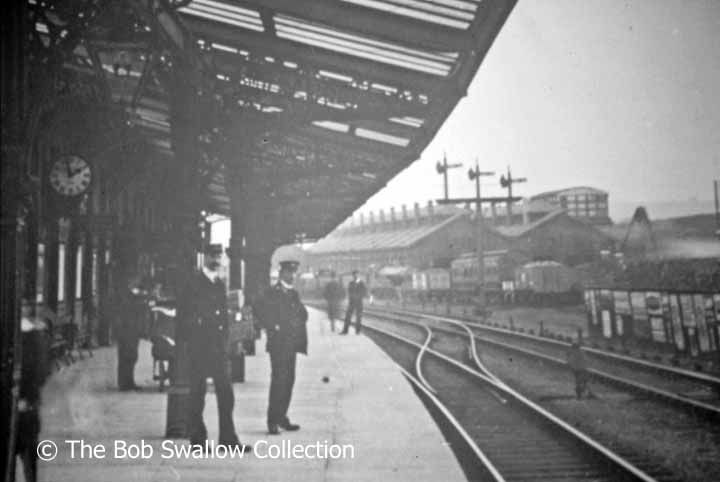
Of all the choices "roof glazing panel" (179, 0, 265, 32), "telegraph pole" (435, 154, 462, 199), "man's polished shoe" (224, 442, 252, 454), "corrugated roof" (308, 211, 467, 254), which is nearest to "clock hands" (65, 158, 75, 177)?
"roof glazing panel" (179, 0, 265, 32)

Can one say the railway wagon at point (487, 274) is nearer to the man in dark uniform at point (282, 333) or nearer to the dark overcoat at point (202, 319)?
the man in dark uniform at point (282, 333)

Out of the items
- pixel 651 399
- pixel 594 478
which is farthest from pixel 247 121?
pixel 651 399

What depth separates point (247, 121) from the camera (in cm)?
906

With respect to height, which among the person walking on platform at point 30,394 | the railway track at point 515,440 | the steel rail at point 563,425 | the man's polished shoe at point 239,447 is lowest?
the railway track at point 515,440

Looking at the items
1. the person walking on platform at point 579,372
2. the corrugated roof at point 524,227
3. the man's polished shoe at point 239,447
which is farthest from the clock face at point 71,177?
the corrugated roof at point 524,227

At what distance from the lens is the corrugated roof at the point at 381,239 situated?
5419 centimetres

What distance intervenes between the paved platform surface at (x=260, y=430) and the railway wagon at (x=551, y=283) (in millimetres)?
26205

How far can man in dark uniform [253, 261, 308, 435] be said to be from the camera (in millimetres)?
6059

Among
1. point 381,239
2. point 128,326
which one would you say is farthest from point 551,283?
point 381,239

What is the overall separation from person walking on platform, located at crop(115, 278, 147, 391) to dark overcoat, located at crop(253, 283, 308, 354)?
107 inches

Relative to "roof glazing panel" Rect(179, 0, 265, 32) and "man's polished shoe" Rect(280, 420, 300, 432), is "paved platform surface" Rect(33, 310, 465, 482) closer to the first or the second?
"man's polished shoe" Rect(280, 420, 300, 432)

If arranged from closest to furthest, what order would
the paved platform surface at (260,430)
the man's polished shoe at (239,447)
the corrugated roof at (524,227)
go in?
1. the paved platform surface at (260,430)
2. the man's polished shoe at (239,447)
3. the corrugated roof at (524,227)

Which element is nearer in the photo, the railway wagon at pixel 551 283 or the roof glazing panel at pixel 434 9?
the roof glazing panel at pixel 434 9

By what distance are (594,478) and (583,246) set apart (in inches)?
1339
